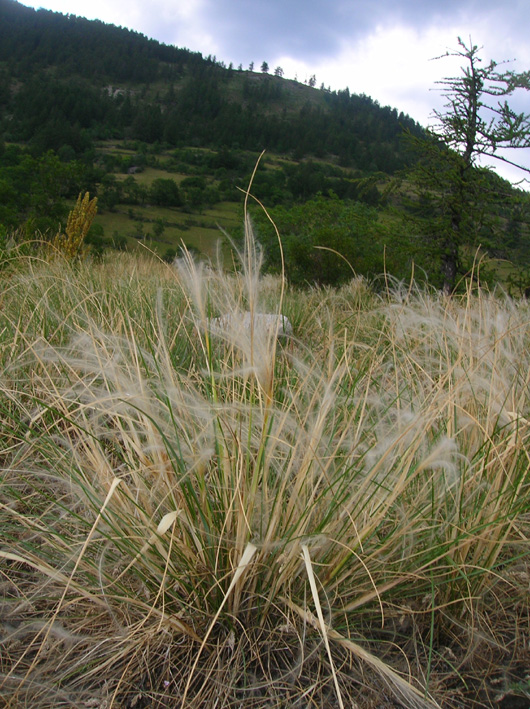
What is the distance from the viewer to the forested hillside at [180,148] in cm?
1112

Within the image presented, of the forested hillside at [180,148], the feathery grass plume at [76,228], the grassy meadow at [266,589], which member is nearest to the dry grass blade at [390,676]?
the grassy meadow at [266,589]

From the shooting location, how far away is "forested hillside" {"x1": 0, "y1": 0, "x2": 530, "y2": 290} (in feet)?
36.5

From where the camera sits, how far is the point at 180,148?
79.4 meters

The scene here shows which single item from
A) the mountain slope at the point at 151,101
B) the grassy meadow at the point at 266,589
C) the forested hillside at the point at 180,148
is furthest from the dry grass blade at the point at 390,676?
the mountain slope at the point at 151,101

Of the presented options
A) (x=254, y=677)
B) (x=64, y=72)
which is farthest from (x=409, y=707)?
(x=64, y=72)

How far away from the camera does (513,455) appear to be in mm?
1413

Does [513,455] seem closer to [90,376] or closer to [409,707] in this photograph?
[409,707]

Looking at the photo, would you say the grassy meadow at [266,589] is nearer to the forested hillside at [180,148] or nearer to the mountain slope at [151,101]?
the forested hillside at [180,148]

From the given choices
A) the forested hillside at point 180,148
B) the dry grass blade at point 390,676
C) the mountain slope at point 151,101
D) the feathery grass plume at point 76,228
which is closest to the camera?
the dry grass blade at point 390,676

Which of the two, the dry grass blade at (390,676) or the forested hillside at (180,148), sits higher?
the forested hillside at (180,148)

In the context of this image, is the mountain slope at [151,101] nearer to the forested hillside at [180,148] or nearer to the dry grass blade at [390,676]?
the forested hillside at [180,148]

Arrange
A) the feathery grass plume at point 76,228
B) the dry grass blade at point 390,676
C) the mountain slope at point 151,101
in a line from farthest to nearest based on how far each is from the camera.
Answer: the mountain slope at point 151,101, the feathery grass plume at point 76,228, the dry grass blade at point 390,676

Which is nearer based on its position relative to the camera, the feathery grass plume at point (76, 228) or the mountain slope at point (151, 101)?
the feathery grass plume at point (76, 228)

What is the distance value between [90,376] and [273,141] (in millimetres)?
99066
